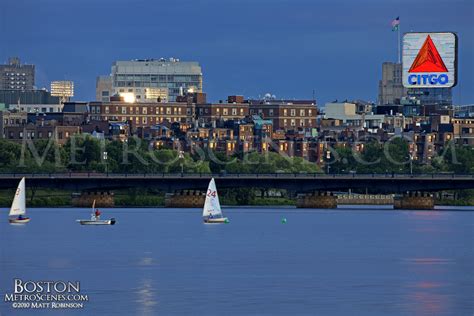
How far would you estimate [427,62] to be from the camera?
8444 centimetres

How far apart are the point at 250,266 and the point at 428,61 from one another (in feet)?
85.2

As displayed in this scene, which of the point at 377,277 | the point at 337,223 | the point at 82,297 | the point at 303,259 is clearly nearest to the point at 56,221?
the point at 337,223

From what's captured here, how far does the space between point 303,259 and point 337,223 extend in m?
65.4

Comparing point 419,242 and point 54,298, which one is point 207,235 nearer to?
point 419,242

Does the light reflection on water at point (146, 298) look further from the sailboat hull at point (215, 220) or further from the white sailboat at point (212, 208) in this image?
the sailboat hull at point (215, 220)

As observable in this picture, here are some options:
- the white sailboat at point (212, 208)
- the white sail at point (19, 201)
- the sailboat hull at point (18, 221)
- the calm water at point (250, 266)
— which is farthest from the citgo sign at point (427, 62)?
the sailboat hull at point (18, 221)

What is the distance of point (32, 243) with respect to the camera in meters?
131

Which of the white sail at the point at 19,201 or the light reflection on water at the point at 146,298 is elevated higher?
the white sail at the point at 19,201

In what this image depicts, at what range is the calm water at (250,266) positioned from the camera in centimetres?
8275

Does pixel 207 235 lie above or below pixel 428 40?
below

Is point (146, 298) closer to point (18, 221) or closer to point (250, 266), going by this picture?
point (250, 266)

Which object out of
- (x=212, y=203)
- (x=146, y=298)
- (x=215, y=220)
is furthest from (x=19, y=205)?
(x=146, y=298)

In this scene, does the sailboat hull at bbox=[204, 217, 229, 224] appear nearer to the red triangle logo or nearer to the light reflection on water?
the light reflection on water

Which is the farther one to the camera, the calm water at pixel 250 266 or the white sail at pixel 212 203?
the white sail at pixel 212 203
